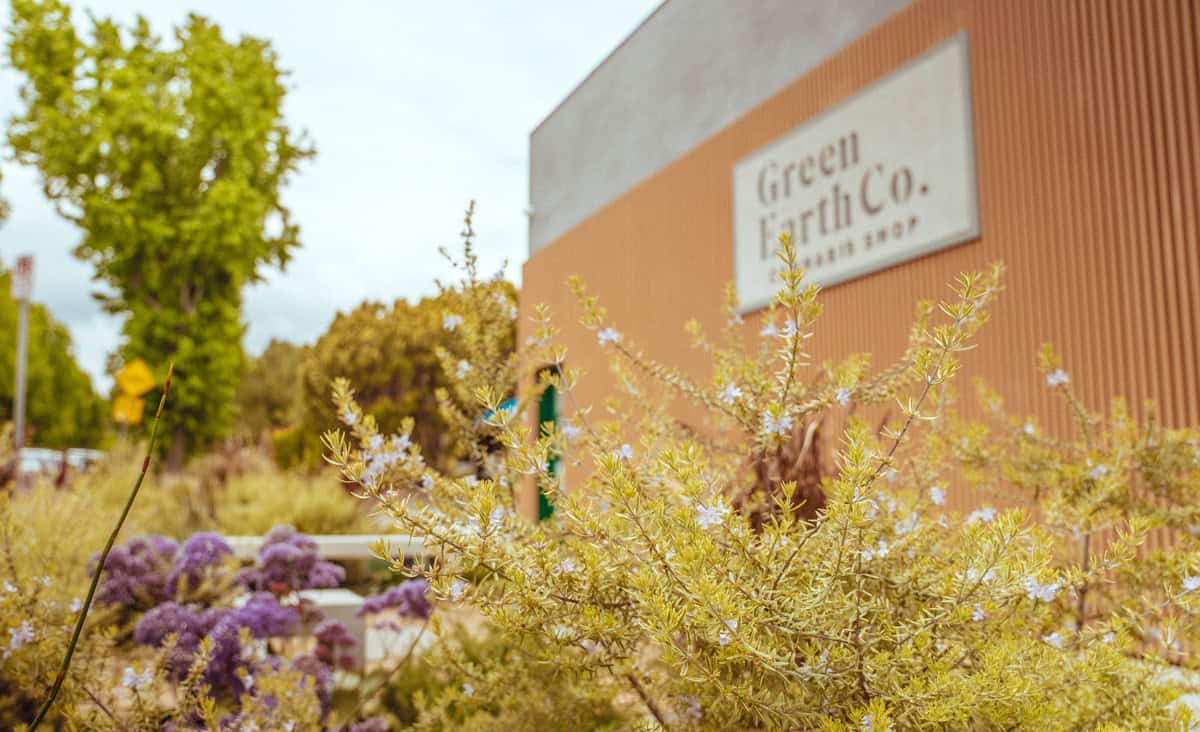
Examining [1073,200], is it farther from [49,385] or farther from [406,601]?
[49,385]

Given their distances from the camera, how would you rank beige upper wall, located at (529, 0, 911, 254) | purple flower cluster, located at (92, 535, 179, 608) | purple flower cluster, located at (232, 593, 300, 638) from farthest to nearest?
beige upper wall, located at (529, 0, 911, 254), purple flower cluster, located at (92, 535, 179, 608), purple flower cluster, located at (232, 593, 300, 638)

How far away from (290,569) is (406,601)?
0.37m

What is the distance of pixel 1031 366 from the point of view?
4.95 m

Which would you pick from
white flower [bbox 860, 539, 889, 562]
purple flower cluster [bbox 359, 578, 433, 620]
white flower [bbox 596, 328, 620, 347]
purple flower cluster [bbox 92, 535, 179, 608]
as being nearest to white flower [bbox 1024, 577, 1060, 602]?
white flower [bbox 860, 539, 889, 562]

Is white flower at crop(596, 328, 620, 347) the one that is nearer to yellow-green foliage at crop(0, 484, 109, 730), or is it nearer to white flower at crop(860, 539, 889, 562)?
white flower at crop(860, 539, 889, 562)

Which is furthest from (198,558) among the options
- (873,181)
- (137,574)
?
(873,181)

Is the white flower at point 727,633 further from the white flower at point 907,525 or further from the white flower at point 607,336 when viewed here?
the white flower at point 607,336

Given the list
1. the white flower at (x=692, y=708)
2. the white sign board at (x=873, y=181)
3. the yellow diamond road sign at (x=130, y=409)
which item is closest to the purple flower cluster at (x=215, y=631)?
the white flower at (x=692, y=708)

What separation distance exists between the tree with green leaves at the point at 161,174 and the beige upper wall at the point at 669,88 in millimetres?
6203

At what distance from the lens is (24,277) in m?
14.6

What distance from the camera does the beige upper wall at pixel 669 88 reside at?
24.6 feet

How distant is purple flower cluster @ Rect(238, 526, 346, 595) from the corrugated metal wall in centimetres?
400

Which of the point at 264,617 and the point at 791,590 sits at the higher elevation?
the point at 791,590

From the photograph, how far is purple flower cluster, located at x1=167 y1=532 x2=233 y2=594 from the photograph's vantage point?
2.38 metres
